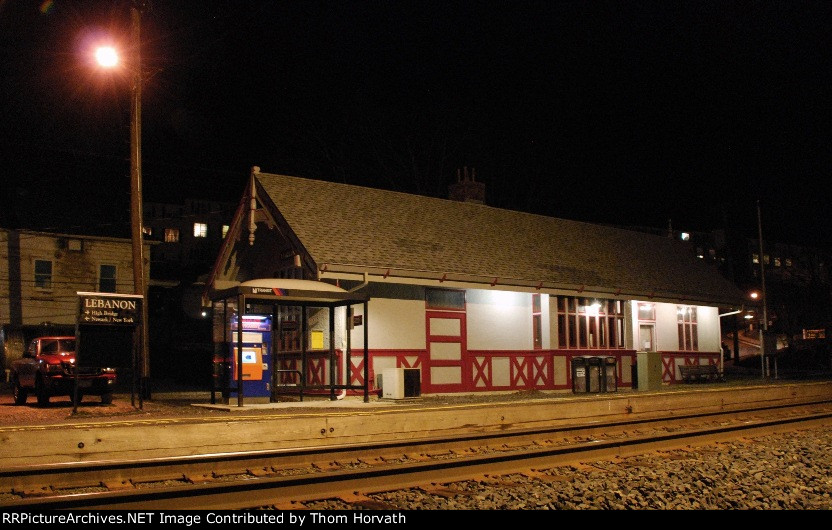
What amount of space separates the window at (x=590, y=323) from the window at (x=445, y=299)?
420 centimetres

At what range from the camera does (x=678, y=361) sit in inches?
1200

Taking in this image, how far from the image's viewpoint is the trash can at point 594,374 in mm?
23438

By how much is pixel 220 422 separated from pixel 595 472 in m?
5.36

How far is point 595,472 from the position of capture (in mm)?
10070

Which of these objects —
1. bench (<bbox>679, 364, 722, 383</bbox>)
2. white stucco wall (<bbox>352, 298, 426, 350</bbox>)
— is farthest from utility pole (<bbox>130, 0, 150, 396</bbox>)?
bench (<bbox>679, 364, 722, 383</bbox>)

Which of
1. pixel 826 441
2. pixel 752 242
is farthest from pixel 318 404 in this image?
pixel 752 242

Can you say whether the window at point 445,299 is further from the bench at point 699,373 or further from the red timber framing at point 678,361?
the bench at point 699,373

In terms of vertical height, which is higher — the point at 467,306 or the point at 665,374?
the point at 467,306

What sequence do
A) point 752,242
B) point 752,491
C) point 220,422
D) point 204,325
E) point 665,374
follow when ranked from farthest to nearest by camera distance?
point 752,242 < point 204,325 < point 665,374 < point 220,422 < point 752,491

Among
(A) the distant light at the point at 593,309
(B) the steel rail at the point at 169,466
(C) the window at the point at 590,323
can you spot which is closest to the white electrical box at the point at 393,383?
(B) the steel rail at the point at 169,466

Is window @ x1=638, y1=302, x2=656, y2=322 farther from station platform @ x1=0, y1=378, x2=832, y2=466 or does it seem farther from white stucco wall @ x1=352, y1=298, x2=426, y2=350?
white stucco wall @ x1=352, y1=298, x2=426, y2=350

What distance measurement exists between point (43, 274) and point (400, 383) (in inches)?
1078

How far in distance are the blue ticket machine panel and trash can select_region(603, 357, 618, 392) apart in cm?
1061
